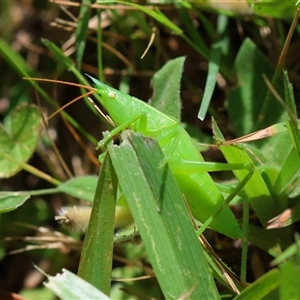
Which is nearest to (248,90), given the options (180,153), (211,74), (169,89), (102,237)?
(211,74)

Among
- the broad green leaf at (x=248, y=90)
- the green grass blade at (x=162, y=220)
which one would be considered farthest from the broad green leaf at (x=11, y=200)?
the broad green leaf at (x=248, y=90)

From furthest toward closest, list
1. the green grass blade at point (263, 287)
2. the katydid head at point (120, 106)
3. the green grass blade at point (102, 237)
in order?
the katydid head at point (120, 106)
the green grass blade at point (102, 237)
the green grass blade at point (263, 287)

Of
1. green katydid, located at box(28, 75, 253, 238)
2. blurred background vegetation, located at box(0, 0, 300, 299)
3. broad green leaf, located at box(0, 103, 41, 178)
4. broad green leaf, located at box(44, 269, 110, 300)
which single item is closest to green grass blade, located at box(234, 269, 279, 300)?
green katydid, located at box(28, 75, 253, 238)

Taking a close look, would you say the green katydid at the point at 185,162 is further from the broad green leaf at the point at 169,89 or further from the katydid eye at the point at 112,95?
the broad green leaf at the point at 169,89

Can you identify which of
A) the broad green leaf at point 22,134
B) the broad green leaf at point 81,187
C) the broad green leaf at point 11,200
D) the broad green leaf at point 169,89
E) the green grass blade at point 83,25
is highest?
the green grass blade at point 83,25

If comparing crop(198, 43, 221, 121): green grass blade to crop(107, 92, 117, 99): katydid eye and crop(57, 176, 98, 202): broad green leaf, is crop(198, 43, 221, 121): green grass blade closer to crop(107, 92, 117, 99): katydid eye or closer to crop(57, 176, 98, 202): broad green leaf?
crop(107, 92, 117, 99): katydid eye

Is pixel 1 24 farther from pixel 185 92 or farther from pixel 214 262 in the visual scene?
pixel 214 262

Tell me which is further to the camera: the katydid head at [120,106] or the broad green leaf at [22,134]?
the broad green leaf at [22,134]
